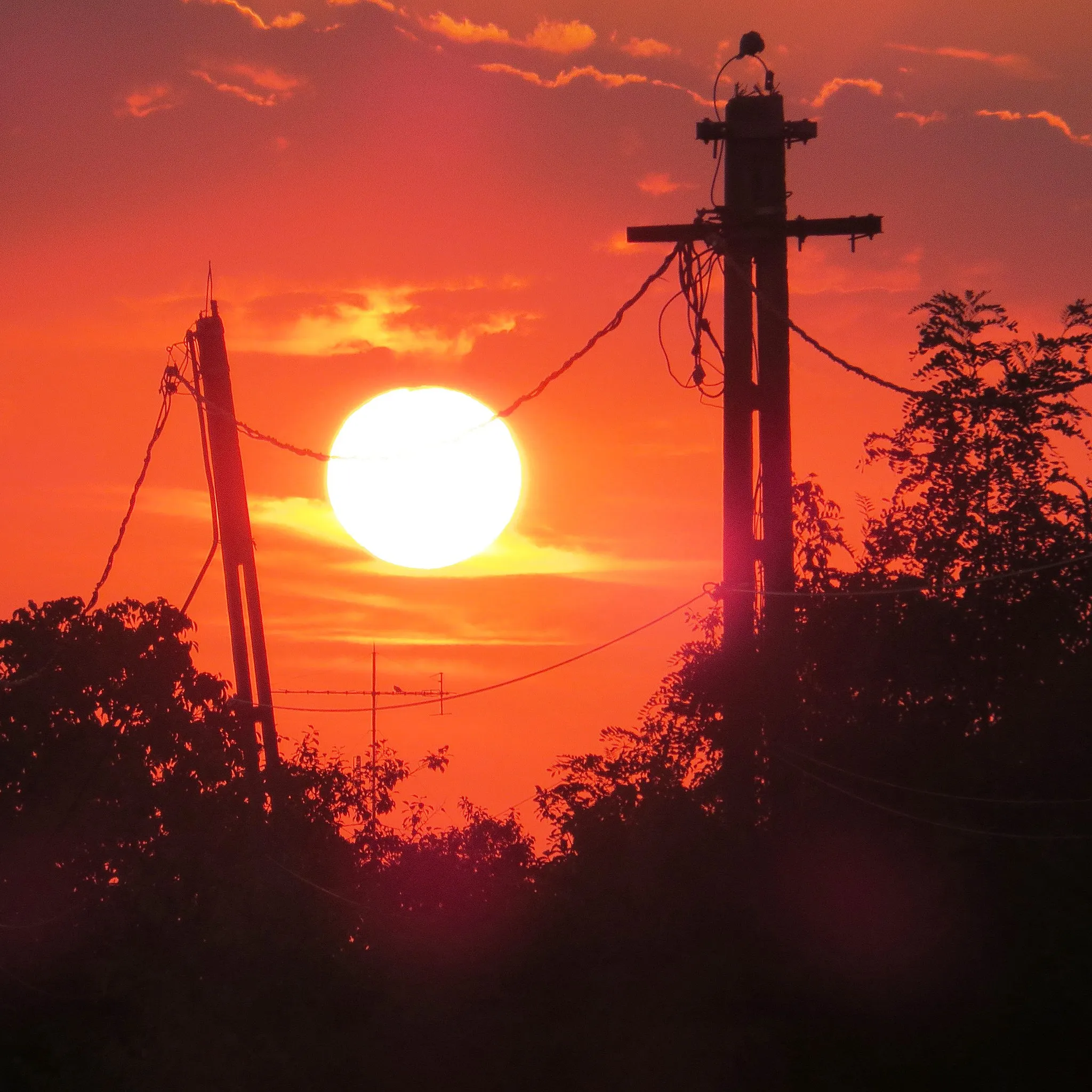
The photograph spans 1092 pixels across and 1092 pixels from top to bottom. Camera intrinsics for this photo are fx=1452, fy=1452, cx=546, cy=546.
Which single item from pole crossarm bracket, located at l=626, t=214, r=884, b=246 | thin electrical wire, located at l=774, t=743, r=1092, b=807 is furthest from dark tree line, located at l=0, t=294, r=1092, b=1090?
pole crossarm bracket, located at l=626, t=214, r=884, b=246

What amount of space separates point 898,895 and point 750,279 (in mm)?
6349

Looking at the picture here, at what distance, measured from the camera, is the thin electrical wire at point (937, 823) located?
1445 centimetres

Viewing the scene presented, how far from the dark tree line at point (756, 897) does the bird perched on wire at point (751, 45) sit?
4589 millimetres

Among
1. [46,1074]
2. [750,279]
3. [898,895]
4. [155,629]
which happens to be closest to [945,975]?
[898,895]

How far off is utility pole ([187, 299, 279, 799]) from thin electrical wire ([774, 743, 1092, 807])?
8064mm

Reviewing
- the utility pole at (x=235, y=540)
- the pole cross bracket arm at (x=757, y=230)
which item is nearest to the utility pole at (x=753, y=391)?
the pole cross bracket arm at (x=757, y=230)

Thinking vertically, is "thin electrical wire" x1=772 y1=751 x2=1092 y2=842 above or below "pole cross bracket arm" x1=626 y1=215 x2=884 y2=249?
below

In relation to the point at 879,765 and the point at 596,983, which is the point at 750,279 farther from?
the point at 596,983

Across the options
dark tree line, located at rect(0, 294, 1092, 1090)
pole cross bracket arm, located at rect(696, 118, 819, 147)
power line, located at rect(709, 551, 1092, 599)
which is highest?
pole cross bracket arm, located at rect(696, 118, 819, 147)

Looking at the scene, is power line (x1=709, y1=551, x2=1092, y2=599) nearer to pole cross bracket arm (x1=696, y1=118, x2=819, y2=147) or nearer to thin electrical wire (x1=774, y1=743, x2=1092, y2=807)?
thin electrical wire (x1=774, y1=743, x2=1092, y2=807)

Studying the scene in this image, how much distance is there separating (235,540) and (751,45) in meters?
9.45

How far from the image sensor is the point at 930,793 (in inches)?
593

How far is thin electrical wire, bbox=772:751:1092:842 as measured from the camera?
14.5 meters

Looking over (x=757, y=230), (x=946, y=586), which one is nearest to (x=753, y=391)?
(x=757, y=230)
